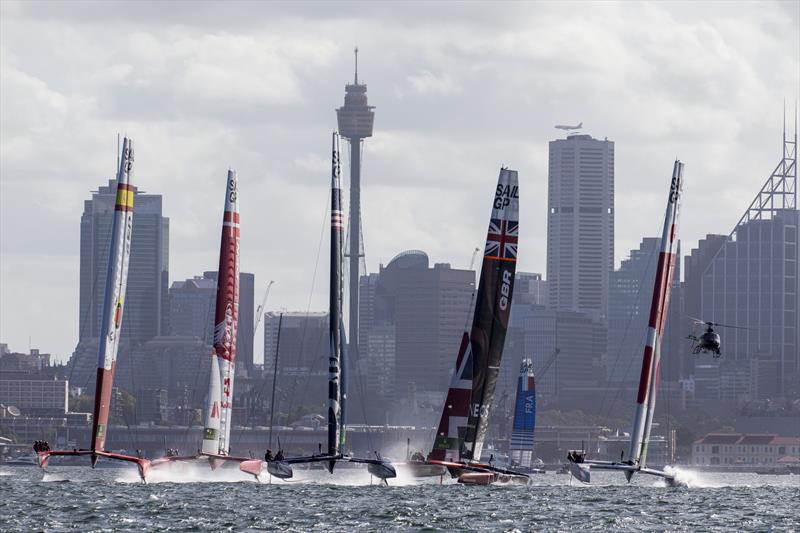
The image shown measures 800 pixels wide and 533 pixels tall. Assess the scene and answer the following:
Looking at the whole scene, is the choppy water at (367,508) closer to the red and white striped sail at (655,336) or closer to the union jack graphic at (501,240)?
the red and white striped sail at (655,336)

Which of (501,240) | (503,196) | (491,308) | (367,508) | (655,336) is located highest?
(503,196)

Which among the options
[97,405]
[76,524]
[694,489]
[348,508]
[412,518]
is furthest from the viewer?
[694,489]

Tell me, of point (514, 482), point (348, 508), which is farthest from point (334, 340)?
point (348, 508)

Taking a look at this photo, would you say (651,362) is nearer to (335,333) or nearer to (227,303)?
(335,333)

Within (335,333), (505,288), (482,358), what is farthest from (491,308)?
(335,333)

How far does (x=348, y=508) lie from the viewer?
81062mm

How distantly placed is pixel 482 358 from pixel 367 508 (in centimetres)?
1928

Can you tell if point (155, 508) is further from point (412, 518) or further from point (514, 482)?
point (514, 482)

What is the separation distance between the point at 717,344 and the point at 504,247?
11257 mm

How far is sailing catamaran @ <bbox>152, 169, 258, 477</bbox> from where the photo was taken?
105m

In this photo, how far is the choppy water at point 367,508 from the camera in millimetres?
71875

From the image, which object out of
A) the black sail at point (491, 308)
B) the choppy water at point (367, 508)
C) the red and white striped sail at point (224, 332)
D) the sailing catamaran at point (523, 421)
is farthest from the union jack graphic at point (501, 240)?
the sailing catamaran at point (523, 421)

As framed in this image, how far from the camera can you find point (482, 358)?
324 ft

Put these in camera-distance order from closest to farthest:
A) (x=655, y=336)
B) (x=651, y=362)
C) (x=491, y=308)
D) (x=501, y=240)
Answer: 1. (x=655, y=336)
2. (x=651, y=362)
3. (x=491, y=308)
4. (x=501, y=240)
